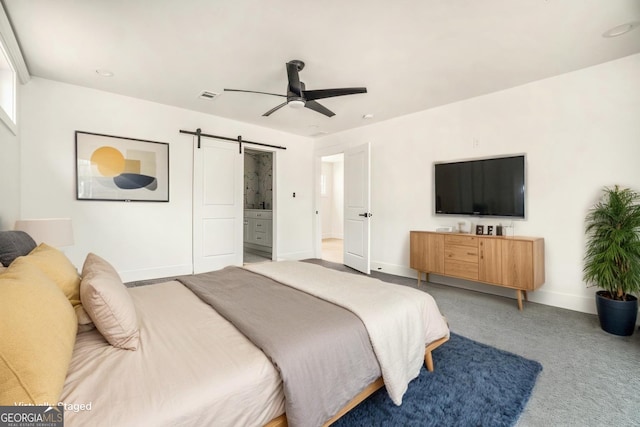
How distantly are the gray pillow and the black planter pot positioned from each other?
14.1 ft

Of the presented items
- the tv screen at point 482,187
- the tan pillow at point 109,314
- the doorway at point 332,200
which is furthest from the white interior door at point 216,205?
the doorway at point 332,200

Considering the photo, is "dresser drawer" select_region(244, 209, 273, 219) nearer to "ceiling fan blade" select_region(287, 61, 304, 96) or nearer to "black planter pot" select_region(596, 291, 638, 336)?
"ceiling fan blade" select_region(287, 61, 304, 96)

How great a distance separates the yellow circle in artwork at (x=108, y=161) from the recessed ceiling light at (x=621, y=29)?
5350mm

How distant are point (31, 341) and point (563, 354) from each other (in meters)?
3.10

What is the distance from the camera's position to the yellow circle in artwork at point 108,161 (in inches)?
147

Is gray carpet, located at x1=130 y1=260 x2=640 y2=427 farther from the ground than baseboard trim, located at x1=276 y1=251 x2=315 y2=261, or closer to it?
closer to it

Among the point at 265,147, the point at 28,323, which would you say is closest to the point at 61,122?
the point at 265,147

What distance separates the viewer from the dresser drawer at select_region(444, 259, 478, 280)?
3459 millimetres

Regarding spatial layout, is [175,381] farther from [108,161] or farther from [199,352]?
[108,161]

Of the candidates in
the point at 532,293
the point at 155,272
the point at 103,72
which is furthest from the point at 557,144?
the point at 155,272

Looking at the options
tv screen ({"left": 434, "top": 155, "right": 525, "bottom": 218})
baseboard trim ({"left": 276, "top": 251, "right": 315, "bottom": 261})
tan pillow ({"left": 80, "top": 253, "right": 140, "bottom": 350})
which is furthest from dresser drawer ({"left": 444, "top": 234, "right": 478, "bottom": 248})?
tan pillow ({"left": 80, "top": 253, "right": 140, "bottom": 350})

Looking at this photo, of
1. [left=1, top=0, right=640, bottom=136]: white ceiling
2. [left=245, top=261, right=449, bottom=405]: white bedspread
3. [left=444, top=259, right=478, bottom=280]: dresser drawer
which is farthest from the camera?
[left=444, top=259, right=478, bottom=280]: dresser drawer

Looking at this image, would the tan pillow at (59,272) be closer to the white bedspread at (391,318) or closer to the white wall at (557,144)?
the white bedspread at (391,318)

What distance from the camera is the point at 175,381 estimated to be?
0.97 metres
